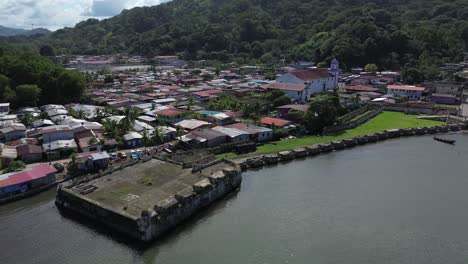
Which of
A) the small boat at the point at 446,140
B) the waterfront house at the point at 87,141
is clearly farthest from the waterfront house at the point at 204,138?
the small boat at the point at 446,140

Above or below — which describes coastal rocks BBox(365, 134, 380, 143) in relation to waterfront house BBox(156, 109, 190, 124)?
below

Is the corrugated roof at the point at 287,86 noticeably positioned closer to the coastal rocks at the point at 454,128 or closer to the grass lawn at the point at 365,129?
the grass lawn at the point at 365,129

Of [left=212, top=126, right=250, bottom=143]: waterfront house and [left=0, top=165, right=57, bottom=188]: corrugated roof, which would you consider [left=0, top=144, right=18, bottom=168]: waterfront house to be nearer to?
[left=0, top=165, right=57, bottom=188]: corrugated roof

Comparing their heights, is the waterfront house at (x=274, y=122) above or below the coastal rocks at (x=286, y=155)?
above

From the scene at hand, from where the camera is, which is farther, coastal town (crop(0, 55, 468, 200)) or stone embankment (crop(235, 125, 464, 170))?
stone embankment (crop(235, 125, 464, 170))

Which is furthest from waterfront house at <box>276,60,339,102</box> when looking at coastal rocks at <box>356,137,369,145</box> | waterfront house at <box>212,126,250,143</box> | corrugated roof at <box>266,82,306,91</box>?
waterfront house at <box>212,126,250,143</box>

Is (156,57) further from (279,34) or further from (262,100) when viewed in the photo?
(262,100)

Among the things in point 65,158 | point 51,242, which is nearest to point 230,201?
point 51,242
